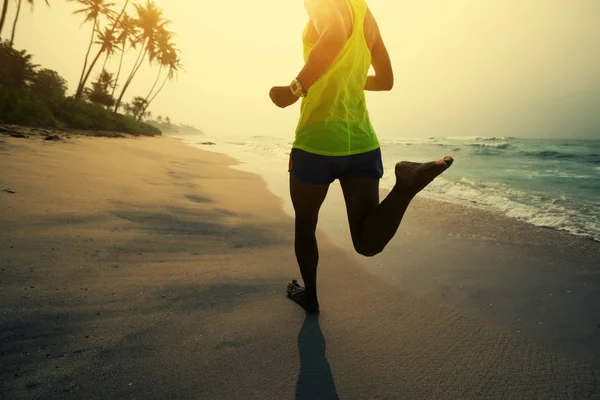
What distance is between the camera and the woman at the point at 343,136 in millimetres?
1302

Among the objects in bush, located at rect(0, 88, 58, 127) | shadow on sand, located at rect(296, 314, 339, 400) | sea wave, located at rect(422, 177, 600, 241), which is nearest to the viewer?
shadow on sand, located at rect(296, 314, 339, 400)

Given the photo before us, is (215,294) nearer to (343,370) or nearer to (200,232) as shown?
(343,370)

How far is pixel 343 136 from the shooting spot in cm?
140

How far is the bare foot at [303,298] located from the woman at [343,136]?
33cm

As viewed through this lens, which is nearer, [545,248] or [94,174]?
[545,248]

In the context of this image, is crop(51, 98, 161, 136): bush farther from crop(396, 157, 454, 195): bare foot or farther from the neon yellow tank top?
crop(396, 157, 454, 195): bare foot

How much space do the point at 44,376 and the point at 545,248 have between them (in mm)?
3590

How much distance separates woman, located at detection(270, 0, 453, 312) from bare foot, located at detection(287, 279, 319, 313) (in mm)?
330

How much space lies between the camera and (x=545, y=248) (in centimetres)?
286

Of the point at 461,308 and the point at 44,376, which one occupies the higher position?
the point at 461,308

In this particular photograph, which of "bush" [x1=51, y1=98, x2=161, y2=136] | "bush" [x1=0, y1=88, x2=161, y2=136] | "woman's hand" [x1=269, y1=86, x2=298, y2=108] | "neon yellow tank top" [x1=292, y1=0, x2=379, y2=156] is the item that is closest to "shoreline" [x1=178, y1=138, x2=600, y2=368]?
"neon yellow tank top" [x1=292, y1=0, x2=379, y2=156]

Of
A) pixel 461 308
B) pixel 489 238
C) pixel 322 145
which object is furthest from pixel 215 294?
pixel 489 238

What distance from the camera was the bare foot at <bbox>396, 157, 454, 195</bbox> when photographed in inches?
50.0

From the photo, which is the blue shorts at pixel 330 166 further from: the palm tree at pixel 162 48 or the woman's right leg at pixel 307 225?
the palm tree at pixel 162 48
